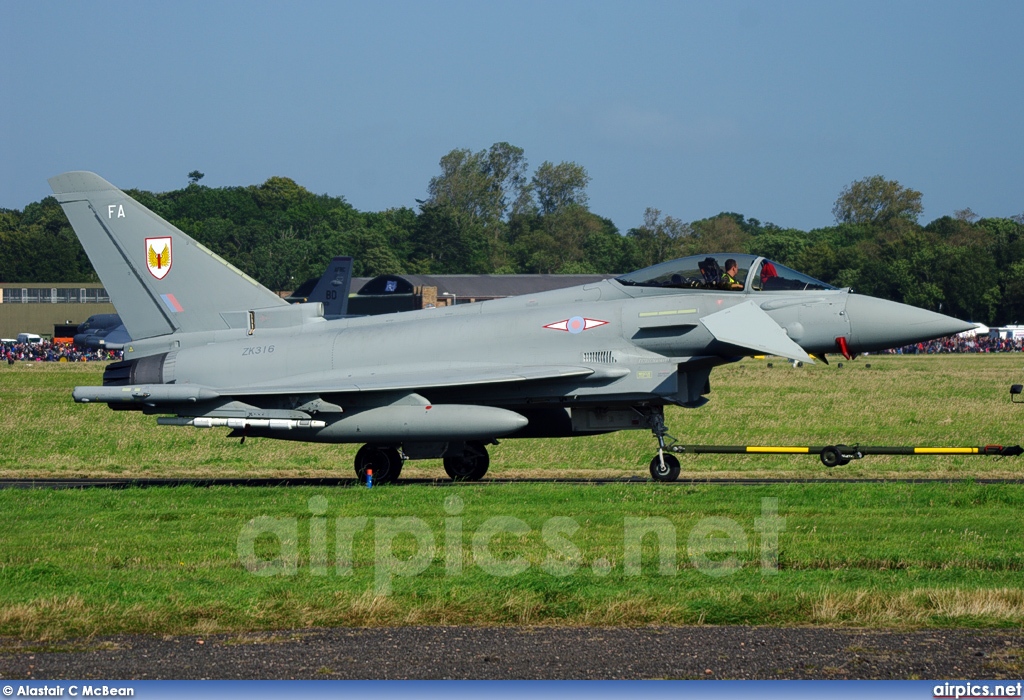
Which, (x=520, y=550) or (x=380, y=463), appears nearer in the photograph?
(x=520, y=550)

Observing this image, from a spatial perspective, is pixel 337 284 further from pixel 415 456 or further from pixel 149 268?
pixel 415 456

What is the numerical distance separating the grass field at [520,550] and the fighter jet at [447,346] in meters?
1.30

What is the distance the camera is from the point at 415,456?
16281 mm

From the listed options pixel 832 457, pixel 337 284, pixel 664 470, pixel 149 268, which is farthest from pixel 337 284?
pixel 832 457

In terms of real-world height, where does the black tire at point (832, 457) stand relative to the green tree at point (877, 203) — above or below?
below

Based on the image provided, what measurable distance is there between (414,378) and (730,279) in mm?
4708

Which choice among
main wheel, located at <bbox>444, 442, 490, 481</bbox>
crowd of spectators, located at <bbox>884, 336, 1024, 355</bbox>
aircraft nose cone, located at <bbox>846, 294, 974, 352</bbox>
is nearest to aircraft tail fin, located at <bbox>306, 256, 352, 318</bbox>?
main wheel, located at <bbox>444, 442, 490, 481</bbox>

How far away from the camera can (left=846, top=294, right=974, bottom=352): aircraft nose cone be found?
1528 centimetres

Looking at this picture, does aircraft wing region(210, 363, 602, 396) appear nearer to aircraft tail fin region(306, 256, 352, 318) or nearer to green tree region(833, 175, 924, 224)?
aircraft tail fin region(306, 256, 352, 318)

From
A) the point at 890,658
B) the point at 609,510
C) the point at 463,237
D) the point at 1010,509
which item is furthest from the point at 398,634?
the point at 463,237

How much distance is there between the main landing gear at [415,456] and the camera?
1669 cm

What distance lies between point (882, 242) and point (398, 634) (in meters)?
95.1

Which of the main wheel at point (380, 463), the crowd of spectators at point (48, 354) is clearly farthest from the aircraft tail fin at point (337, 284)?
the main wheel at point (380, 463)

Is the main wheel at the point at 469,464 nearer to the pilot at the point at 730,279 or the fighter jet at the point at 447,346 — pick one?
the fighter jet at the point at 447,346
